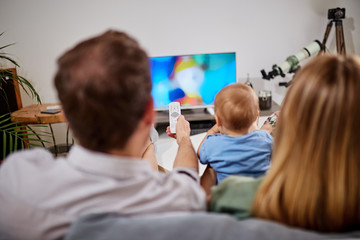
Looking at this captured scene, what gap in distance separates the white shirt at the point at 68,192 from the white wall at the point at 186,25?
89.9 inches

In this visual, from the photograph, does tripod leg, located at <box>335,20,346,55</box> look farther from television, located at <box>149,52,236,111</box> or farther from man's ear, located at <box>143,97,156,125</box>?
man's ear, located at <box>143,97,156,125</box>

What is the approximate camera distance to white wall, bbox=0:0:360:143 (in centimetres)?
268

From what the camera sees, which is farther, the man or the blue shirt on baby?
the blue shirt on baby

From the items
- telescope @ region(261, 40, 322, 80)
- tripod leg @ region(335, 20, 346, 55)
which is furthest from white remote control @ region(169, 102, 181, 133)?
tripod leg @ region(335, 20, 346, 55)

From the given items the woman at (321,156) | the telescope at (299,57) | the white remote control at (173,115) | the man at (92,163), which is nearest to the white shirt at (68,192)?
the man at (92,163)

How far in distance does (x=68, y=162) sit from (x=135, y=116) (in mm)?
163

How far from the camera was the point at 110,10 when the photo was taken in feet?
8.84

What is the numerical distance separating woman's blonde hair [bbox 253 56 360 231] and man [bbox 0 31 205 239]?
0.21 meters

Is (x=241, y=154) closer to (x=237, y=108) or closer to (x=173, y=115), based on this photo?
(x=237, y=108)

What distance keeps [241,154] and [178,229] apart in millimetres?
630

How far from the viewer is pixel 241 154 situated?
111 centimetres

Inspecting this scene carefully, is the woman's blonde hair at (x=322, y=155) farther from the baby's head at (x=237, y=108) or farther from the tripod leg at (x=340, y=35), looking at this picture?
the tripod leg at (x=340, y=35)

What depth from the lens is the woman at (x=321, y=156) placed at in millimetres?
576

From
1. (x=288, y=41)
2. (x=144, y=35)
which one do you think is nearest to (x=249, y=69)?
(x=288, y=41)
